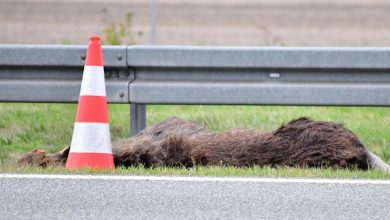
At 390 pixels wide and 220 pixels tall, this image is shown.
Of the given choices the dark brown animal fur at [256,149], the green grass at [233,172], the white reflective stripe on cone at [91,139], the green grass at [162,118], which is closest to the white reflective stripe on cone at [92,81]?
the white reflective stripe on cone at [91,139]

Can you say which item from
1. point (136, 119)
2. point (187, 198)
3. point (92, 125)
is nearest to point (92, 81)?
point (92, 125)

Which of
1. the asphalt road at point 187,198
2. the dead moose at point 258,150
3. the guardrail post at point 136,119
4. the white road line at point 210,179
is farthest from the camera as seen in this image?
the guardrail post at point 136,119

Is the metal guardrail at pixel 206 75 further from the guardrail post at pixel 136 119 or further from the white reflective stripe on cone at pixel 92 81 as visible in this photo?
the white reflective stripe on cone at pixel 92 81

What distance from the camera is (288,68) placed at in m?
8.12

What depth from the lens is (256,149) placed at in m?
7.40

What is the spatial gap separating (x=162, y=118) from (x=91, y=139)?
2432 mm

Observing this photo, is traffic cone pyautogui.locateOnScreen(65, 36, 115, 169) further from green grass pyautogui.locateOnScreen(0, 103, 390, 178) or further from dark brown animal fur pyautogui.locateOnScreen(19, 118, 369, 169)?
green grass pyautogui.locateOnScreen(0, 103, 390, 178)

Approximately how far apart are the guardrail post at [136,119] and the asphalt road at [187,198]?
1625mm

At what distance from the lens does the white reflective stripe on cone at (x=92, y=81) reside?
7.33 meters

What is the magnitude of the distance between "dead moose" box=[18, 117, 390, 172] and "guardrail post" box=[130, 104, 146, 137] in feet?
2.59

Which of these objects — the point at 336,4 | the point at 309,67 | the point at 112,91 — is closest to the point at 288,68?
the point at 309,67

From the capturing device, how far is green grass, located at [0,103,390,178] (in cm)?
876

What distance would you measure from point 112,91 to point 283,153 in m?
1.53

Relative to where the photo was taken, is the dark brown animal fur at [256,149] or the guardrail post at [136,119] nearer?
the dark brown animal fur at [256,149]
